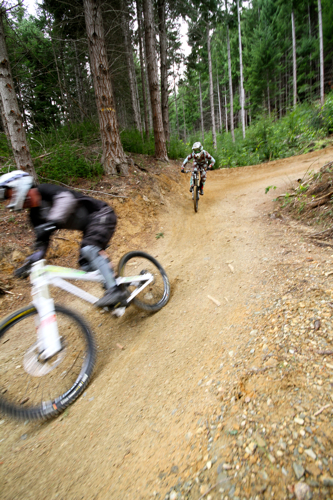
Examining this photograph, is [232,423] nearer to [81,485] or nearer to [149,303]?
[81,485]

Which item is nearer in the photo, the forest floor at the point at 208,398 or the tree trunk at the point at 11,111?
the forest floor at the point at 208,398

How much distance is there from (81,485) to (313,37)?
145 ft

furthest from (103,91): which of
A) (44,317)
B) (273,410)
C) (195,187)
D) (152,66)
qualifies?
(273,410)

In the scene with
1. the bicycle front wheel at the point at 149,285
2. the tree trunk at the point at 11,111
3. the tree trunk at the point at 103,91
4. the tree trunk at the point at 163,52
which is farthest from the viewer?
the tree trunk at the point at 163,52

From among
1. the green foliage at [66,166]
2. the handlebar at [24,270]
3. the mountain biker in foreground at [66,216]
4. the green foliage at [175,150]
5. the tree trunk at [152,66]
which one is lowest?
the handlebar at [24,270]

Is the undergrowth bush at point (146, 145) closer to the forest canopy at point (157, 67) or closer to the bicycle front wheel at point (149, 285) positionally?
the forest canopy at point (157, 67)

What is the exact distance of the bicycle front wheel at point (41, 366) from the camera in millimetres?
2152

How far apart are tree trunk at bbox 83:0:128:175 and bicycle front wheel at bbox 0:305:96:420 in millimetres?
5893

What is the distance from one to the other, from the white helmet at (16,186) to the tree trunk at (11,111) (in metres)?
3.75

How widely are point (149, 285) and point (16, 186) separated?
229cm

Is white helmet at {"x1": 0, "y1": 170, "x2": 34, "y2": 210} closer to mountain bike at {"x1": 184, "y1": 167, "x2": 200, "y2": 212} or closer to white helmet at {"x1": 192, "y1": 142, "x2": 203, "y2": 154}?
mountain bike at {"x1": 184, "y1": 167, "x2": 200, "y2": 212}

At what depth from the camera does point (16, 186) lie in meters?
2.24

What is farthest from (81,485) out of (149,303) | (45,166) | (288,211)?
(45,166)

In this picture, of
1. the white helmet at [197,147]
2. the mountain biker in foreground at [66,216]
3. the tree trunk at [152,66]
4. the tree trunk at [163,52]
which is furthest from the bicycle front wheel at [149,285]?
the tree trunk at [163,52]
